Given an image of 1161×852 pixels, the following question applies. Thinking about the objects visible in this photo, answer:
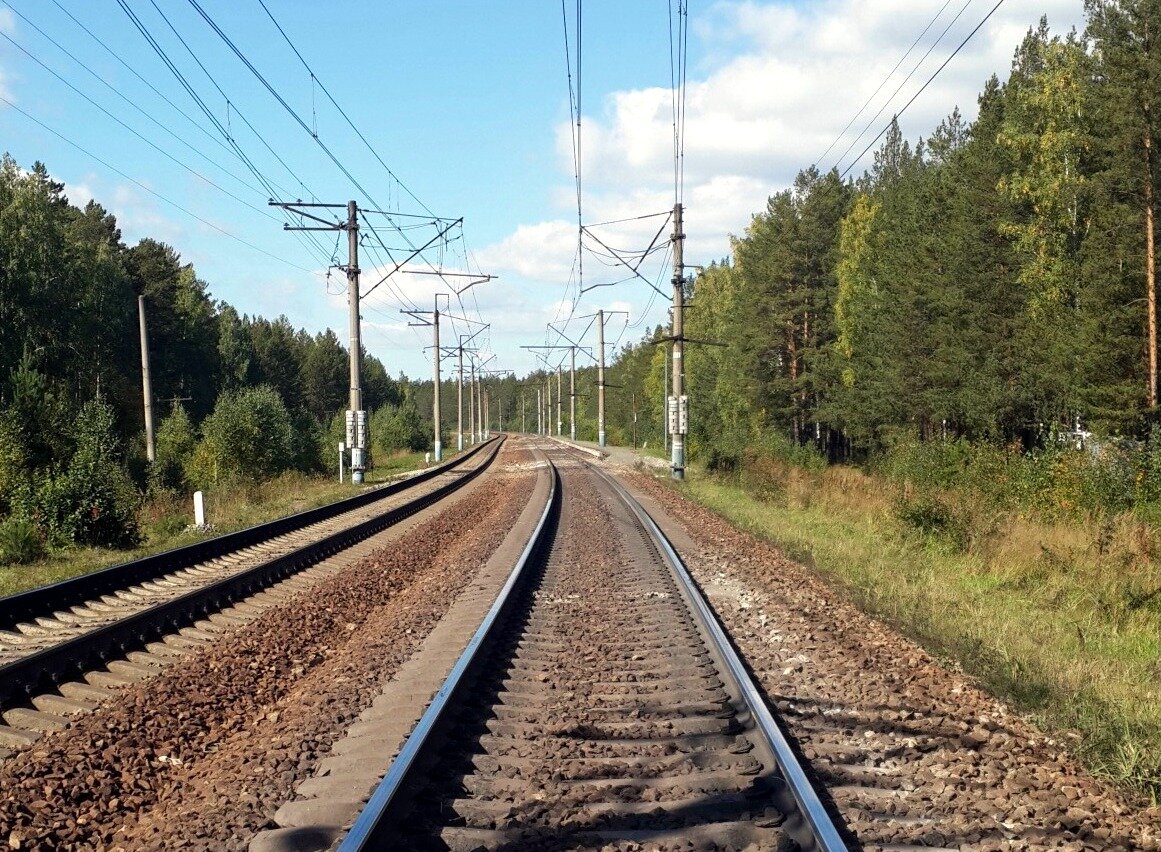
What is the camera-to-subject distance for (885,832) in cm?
470

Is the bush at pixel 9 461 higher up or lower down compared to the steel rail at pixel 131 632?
higher up

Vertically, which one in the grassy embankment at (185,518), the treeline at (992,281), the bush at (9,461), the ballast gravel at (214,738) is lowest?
the grassy embankment at (185,518)

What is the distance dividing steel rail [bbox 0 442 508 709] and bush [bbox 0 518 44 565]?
3936 mm

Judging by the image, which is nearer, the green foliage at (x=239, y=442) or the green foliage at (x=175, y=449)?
the green foliage at (x=239, y=442)

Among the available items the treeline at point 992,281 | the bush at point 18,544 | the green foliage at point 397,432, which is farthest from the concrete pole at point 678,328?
the green foliage at point 397,432

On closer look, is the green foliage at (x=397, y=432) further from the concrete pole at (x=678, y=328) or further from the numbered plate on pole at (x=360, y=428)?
the concrete pole at (x=678, y=328)

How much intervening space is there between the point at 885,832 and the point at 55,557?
14.5m

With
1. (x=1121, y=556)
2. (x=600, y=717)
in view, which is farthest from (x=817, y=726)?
(x=1121, y=556)

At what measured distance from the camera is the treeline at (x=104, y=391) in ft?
59.8

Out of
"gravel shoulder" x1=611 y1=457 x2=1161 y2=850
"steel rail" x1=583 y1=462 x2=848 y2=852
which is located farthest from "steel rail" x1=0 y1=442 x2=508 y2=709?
"gravel shoulder" x1=611 y1=457 x2=1161 y2=850

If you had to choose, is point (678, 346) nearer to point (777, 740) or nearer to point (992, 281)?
point (992, 281)

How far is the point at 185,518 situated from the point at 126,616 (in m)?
14.3

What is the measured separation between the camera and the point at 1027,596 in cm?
1280

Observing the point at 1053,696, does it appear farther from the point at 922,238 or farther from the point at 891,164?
the point at 891,164
